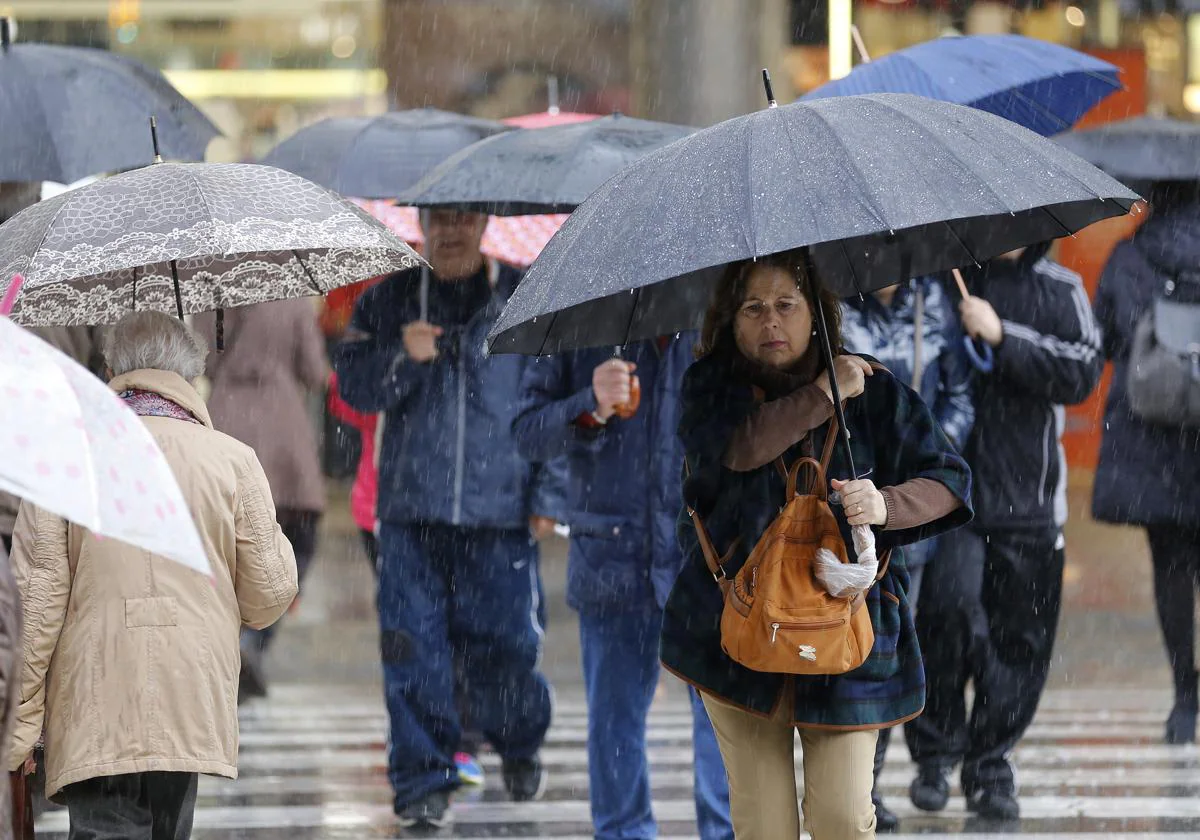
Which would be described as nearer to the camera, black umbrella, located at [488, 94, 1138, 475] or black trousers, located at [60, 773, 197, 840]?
black umbrella, located at [488, 94, 1138, 475]

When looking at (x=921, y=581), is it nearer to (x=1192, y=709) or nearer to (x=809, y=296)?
(x=1192, y=709)

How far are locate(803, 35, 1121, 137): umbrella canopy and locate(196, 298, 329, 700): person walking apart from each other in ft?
10.9

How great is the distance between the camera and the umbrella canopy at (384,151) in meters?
8.68

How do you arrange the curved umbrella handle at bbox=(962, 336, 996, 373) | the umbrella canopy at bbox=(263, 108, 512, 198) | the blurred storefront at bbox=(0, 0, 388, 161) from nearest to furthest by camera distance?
the curved umbrella handle at bbox=(962, 336, 996, 373), the umbrella canopy at bbox=(263, 108, 512, 198), the blurred storefront at bbox=(0, 0, 388, 161)

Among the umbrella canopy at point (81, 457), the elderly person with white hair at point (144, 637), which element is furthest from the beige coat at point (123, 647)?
the umbrella canopy at point (81, 457)

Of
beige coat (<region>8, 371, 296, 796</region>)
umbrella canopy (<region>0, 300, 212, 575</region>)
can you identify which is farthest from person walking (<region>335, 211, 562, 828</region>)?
umbrella canopy (<region>0, 300, 212, 575</region>)

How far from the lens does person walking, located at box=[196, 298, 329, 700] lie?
9.55 metres

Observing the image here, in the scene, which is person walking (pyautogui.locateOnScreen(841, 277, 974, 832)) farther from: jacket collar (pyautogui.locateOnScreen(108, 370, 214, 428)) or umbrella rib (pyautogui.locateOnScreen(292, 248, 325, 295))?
jacket collar (pyautogui.locateOnScreen(108, 370, 214, 428))

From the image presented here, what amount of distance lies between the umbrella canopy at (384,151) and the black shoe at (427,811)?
2.63m

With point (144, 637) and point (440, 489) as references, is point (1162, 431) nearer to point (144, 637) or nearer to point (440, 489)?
point (440, 489)

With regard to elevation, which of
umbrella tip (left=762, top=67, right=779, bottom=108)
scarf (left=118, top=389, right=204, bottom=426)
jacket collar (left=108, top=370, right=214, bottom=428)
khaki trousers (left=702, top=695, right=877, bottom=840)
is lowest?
khaki trousers (left=702, top=695, right=877, bottom=840)

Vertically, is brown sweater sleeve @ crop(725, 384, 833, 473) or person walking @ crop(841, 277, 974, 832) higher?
brown sweater sleeve @ crop(725, 384, 833, 473)

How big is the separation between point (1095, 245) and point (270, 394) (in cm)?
992

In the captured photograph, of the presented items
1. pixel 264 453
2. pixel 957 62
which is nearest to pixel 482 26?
pixel 264 453
